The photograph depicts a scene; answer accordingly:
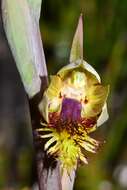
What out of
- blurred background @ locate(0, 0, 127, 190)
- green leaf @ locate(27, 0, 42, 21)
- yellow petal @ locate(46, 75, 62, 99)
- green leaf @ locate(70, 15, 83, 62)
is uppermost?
green leaf @ locate(27, 0, 42, 21)

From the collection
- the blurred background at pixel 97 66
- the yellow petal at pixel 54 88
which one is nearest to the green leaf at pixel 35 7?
the yellow petal at pixel 54 88

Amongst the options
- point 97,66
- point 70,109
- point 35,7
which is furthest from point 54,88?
point 97,66

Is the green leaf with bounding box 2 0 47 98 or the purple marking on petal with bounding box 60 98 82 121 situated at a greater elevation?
the green leaf with bounding box 2 0 47 98

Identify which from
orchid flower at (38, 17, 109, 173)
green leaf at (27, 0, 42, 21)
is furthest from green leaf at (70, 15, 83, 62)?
green leaf at (27, 0, 42, 21)

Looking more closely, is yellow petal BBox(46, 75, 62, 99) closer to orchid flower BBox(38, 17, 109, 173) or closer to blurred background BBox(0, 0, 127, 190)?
orchid flower BBox(38, 17, 109, 173)

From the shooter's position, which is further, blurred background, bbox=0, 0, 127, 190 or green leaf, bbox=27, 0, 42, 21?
blurred background, bbox=0, 0, 127, 190

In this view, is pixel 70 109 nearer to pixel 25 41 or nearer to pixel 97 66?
pixel 25 41
